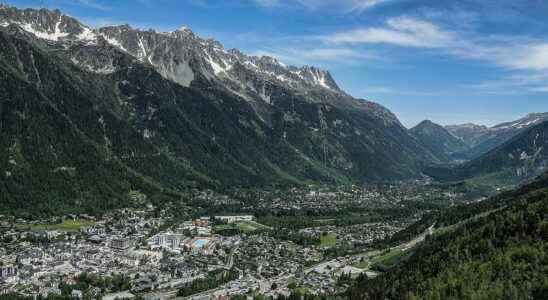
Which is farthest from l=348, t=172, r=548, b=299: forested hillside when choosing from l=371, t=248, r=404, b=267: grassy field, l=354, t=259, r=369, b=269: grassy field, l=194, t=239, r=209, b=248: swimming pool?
l=194, t=239, r=209, b=248: swimming pool

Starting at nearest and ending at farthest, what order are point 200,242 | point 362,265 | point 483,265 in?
point 483,265
point 362,265
point 200,242

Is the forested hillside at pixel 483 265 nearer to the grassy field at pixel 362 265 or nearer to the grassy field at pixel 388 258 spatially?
the grassy field at pixel 388 258

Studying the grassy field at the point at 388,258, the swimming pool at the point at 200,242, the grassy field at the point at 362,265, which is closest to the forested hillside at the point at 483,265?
the grassy field at the point at 388,258

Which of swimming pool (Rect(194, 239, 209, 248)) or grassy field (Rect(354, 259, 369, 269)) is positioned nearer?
grassy field (Rect(354, 259, 369, 269))

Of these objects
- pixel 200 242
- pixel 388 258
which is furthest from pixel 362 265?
pixel 200 242

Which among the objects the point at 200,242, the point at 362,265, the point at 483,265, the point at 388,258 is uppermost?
the point at 483,265

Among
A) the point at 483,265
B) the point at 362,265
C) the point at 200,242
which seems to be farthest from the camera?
the point at 200,242

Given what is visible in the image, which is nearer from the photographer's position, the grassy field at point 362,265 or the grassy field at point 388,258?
the grassy field at point 388,258

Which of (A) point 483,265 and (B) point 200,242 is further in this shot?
(B) point 200,242

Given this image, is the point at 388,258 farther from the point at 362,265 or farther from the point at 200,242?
the point at 200,242

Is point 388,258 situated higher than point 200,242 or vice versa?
point 200,242

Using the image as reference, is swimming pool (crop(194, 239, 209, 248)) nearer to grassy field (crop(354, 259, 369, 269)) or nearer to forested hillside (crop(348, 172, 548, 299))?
grassy field (crop(354, 259, 369, 269))

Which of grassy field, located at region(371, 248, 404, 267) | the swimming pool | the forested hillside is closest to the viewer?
the forested hillside
